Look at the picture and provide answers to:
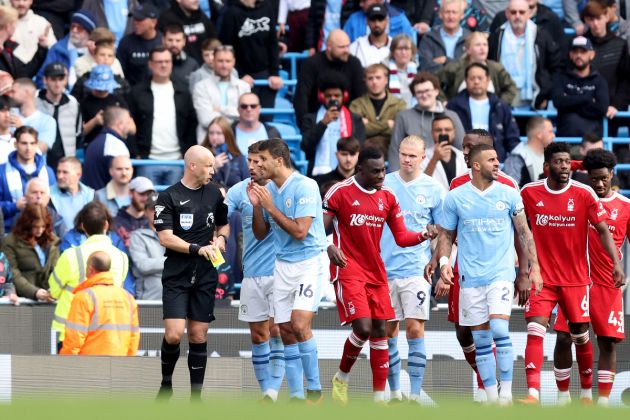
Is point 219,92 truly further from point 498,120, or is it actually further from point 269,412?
point 269,412

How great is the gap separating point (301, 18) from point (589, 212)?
9.17 metres

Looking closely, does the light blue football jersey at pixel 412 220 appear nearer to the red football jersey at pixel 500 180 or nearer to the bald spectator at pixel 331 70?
the red football jersey at pixel 500 180

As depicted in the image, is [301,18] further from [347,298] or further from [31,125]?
[347,298]

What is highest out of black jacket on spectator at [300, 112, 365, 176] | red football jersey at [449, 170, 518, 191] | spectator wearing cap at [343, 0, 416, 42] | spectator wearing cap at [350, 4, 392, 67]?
spectator wearing cap at [343, 0, 416, 42]

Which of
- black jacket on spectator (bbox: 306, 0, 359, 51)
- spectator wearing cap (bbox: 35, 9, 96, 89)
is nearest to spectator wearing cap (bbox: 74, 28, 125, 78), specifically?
spectator wearing cap (bbox: 35, 9, 96, 89)

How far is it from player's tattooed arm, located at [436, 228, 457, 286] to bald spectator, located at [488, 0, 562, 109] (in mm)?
7547

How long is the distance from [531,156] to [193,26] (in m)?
5.33

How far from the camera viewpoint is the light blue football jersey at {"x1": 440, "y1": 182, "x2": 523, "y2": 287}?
42.0 ft

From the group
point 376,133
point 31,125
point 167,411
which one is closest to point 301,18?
point 376,133

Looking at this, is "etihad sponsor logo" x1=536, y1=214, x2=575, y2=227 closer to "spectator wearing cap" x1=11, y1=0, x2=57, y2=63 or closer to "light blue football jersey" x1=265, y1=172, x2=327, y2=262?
"light blue football jersey" x1=265, y1=172, x2=327, y2=262

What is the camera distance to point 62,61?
19531mm

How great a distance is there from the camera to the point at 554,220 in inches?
526

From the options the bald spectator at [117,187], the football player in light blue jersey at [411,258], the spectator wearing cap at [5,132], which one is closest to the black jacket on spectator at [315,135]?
the bald spectator at [117,187]

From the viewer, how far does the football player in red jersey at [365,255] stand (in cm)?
1293
